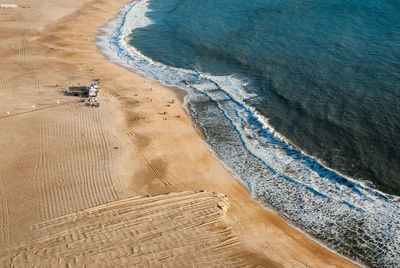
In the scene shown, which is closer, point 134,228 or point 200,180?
point 134,228

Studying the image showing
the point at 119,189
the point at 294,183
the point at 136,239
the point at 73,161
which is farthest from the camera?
the point at 294,183

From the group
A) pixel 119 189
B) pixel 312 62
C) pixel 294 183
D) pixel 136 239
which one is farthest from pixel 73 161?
pixel 312 62

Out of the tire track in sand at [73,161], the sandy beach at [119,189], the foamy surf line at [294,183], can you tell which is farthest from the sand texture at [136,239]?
the foamy surf line at [294,183]

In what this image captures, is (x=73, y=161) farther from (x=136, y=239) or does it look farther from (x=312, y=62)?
(x=312, y=62)

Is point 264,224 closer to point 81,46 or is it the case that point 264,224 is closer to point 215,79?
point 215,79

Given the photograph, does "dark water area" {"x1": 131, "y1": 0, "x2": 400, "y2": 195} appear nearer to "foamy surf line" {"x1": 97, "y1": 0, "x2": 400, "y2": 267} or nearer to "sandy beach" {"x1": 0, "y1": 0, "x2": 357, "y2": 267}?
"foamy surf line" {"x1": 97, "y1": 0, "x2": 400, "y2": 267}

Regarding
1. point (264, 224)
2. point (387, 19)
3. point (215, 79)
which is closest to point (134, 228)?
point (264, 224)

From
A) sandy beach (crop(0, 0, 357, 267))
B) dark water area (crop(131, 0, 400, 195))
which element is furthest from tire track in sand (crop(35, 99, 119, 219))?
dark water area (crop(131, 0, 400, 195))
